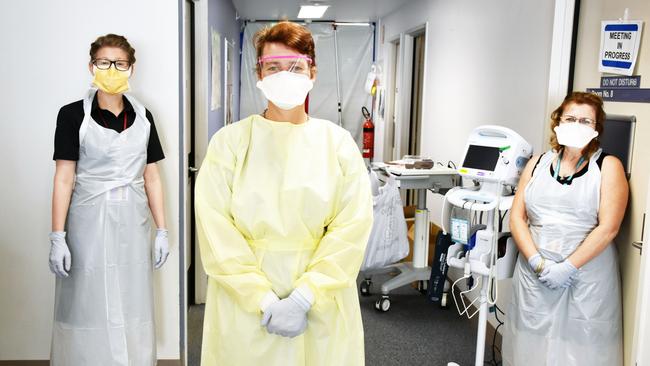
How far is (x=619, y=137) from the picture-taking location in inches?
84.2

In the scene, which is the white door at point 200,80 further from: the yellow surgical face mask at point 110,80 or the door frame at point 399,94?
the door frame at point 399,94

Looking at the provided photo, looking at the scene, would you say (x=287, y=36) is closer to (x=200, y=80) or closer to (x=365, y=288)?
(x=200, y=80)

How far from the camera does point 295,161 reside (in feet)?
5.05

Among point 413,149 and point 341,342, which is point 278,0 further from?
point 341,342

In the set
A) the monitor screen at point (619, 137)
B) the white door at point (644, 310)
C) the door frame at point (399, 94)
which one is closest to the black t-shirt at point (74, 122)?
the monitor screen at point (619, 137)

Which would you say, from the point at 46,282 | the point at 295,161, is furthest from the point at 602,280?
the point at 46,282

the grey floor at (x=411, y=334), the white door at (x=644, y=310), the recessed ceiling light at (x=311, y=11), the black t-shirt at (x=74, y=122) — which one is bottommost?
the grey floor at (x=411, y=334)

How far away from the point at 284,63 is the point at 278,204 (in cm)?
38

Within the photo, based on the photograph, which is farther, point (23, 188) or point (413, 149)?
point (413, 149)

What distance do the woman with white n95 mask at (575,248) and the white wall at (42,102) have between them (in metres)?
1.51

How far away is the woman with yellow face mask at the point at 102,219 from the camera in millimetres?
2098

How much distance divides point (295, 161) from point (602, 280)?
128 centimetres

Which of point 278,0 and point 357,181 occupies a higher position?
point 278,0

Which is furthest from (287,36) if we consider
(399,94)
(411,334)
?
(399,94)
